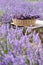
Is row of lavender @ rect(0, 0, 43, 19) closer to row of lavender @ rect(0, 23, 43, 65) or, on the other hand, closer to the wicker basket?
the wicker basket

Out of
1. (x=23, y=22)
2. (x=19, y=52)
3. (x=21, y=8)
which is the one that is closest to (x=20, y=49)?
(x=19, y=52)

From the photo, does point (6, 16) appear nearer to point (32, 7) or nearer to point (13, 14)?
point (13, 14)

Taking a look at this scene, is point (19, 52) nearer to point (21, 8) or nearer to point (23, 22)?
point (23, 22)

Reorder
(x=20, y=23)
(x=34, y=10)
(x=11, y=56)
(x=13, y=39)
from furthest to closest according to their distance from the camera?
(x=34, y=10), (x=20, y=23), (x=13, y=39), (x=11, y=56)

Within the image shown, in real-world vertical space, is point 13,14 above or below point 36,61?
above

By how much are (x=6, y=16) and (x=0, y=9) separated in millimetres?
65

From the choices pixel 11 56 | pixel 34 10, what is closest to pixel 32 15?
pixel 34 10

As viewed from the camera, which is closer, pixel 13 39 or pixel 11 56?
pixel 11 56

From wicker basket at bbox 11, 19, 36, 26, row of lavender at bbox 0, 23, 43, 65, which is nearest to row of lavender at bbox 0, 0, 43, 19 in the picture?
wicker basket at bbox 11, 19, 36, 26

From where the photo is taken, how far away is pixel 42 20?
3.47ft

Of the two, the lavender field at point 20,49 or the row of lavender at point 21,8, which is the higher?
the row of lavender at point 21,8

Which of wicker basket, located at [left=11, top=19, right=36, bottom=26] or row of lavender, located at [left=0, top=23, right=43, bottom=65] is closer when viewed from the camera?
row of lavender, located at [left=0, top=23, right=43, bottom=65]

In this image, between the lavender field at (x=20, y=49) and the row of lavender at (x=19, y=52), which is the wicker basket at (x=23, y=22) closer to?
the lavender field at (x=20, y=49)

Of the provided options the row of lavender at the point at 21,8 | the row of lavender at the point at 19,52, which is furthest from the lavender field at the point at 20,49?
the row of lavender at the point at 21,8
